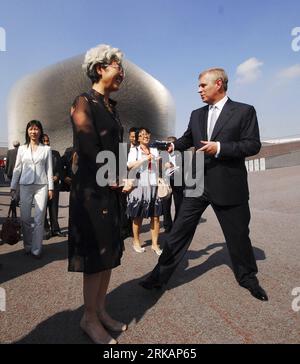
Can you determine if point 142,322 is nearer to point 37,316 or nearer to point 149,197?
point 37,316

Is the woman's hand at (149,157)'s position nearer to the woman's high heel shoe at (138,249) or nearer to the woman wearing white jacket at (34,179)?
the woman's high heel shoe at (138,249)

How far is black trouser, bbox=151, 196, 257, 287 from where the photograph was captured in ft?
10.7

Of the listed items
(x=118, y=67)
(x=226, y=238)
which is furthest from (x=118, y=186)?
(x=226, y=238)

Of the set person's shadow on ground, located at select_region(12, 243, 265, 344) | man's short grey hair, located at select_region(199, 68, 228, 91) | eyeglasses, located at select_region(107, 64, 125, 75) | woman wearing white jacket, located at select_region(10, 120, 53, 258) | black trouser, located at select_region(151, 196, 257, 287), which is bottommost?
person's shadow on ground, located at select_region(12, 243, 265, 344)

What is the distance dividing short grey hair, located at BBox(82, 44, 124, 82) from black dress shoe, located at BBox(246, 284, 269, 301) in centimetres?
239

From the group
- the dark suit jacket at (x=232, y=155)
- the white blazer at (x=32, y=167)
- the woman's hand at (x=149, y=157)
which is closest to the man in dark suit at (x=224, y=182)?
the dark suit jacket at (x=232, y=155)

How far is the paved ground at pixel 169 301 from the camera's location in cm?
248

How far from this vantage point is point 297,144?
3319 cm

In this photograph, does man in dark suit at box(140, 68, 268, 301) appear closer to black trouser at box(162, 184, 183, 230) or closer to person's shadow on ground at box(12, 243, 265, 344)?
person's shadow on ground at box(12, 243, 265, 344)

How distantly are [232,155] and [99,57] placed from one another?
Result: 1.50 meters

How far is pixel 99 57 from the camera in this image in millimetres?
2270

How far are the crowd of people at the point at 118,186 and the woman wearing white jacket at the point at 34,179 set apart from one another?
0.05 feet

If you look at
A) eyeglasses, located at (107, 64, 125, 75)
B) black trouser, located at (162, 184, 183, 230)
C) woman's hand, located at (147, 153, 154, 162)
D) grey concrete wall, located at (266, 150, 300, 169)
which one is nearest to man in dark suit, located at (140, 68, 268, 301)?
eyeglasses, located at (107, 64, 125, 75)

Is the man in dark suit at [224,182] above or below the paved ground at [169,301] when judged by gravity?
above
